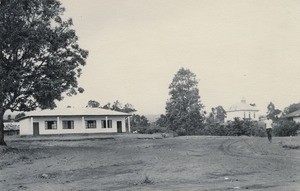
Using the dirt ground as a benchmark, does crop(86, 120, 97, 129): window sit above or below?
above

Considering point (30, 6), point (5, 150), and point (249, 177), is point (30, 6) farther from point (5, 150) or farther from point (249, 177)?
point (249, 177)

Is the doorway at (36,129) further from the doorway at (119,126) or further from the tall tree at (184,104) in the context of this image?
the tall tree at (184,104)

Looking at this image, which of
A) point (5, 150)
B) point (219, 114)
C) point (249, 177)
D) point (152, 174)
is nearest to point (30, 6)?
point (5, 150)

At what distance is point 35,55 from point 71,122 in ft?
82.1

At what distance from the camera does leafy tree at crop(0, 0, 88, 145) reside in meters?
27.2

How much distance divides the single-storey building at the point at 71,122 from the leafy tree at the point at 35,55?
2095 cm

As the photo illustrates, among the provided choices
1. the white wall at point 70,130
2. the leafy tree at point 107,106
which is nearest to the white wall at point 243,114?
the leafy tree at point 107,106

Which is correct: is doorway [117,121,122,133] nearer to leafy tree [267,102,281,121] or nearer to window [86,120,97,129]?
window [86,120,97,129]

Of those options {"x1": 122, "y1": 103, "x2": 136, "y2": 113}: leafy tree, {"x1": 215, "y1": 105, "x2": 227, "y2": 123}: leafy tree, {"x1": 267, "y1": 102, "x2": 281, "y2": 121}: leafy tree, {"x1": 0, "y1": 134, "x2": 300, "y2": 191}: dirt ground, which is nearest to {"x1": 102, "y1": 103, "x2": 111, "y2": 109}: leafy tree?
{"x1": 122, "y1": 103, "x2": 136, "y2": 113}: leafy tree

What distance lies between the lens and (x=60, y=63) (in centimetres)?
3092

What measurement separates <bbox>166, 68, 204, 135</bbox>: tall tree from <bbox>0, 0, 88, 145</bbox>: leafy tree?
127 ft

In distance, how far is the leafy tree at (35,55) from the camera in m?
27.2

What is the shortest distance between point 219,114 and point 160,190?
115 meters

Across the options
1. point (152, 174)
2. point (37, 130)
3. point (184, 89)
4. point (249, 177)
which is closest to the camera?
point (249, 177)
